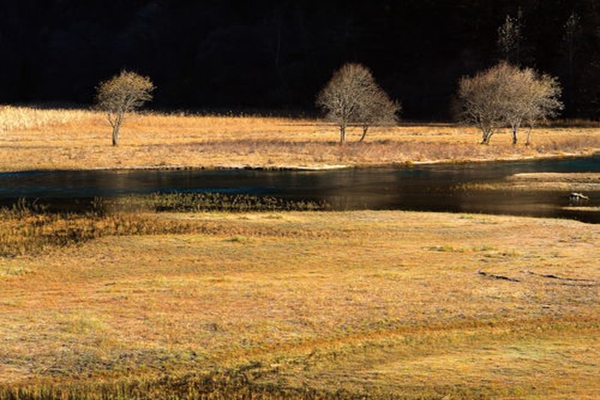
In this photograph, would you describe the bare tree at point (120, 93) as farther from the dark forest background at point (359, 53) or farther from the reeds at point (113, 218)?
the dark forest background at point (359, 53)

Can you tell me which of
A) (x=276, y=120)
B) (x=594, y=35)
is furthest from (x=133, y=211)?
(x=594, y=35)

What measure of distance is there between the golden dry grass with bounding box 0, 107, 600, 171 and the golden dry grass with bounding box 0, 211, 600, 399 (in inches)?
1405

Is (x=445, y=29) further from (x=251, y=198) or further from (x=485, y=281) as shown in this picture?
(x=485, y=281)

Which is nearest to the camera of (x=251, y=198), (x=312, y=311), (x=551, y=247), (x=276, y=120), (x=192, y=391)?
(x=192, y=391)

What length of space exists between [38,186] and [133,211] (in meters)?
12.8

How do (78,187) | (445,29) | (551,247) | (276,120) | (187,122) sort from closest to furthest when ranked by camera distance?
(551,247)
(78,187)
(187,122)
(276,120)
(445,29)

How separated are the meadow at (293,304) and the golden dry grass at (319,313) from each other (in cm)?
5

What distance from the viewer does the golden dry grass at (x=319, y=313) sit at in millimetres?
16594

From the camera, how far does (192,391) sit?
15773 millimetres

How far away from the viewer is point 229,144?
7812 cm

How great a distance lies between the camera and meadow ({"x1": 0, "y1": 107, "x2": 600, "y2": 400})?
16281 mm

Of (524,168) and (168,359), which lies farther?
(524,168)

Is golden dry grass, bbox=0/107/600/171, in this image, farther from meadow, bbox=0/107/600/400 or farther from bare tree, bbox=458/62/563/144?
meadow, bbox=0/107/600/400

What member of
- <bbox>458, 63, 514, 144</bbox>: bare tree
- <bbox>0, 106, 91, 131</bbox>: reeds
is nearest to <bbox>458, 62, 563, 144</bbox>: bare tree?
<bbox>458, 63, 514, 144</bbox>: bare tree
